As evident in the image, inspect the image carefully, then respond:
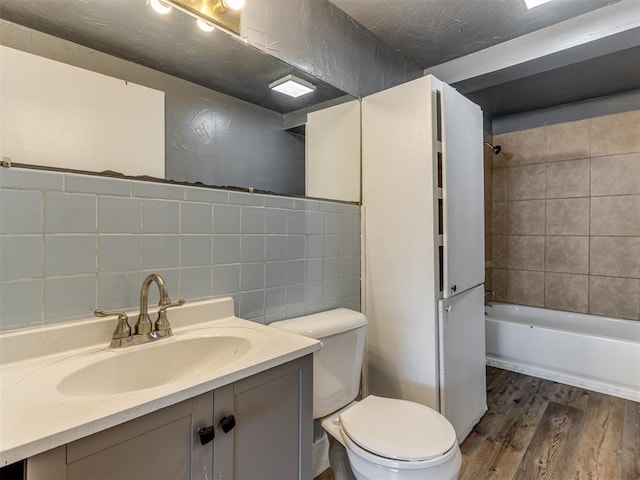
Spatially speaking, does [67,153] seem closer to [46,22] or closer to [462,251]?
[46,22]

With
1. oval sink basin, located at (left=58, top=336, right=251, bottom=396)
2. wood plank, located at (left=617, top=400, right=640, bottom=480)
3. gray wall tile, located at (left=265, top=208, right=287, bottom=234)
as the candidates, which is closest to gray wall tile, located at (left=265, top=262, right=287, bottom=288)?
gray wall tile, located at (left=265, top=208, right=287, bottom=234)

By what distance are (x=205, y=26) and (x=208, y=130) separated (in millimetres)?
380

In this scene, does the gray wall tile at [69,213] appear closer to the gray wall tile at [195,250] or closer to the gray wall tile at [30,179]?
the gray wall tile at [30,179]

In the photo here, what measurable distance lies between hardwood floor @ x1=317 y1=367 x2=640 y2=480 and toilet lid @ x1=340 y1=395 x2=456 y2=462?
1.76 feet

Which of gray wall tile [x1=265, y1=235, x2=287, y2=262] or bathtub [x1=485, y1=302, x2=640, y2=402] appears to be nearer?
gray wall tile [x1=265, y1=235, x2=287, y2=262]

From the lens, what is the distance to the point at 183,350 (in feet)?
3.43

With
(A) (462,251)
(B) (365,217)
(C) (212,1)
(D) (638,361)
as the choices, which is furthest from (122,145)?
(D) (638,361)

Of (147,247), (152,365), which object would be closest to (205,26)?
(147,247)

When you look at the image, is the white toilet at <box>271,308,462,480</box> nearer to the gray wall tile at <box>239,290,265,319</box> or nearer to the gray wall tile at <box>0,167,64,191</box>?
the gray wall tile at <box>239,290,265,319</box>

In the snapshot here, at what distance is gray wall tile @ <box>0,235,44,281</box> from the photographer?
Answer: 32.9 inches

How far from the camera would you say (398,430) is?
4.01 ft

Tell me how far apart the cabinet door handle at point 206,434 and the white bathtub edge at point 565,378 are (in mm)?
2777

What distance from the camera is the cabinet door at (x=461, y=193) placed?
1655mm

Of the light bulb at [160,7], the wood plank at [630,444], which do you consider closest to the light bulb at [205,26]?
the light bulb at [160,7]
